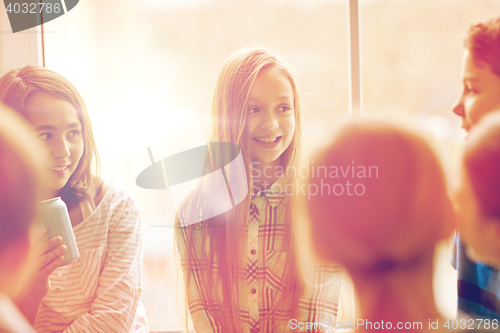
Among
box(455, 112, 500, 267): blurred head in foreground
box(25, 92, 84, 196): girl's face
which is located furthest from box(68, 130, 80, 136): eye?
box(455, 112, 500, 267): blurred head in foreground

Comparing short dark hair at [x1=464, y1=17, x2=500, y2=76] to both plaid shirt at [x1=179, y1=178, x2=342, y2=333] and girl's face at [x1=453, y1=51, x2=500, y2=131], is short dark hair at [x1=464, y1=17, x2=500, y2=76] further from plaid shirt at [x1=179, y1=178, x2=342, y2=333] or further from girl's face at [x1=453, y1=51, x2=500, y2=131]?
plaid shirt at [x1=179, y1=178, x2=342, y2=333]

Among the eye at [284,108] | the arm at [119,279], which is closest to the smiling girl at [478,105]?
the eye at [284,108]

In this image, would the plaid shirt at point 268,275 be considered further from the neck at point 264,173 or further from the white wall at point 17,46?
the white wall at point 17,46

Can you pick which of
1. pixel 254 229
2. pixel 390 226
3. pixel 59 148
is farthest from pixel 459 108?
pixel 59 148

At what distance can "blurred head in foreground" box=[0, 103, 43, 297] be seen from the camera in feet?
2.84

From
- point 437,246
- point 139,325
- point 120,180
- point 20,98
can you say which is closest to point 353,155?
point 437,246

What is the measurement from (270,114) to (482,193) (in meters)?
0.51

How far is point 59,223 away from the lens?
857 millimetres

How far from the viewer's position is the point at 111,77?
91cm

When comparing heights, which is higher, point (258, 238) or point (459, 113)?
point (459, 113)

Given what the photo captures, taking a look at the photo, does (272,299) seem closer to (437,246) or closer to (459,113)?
(437,246)

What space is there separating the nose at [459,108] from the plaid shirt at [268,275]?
1.48ft

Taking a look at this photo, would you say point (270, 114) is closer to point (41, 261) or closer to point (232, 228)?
point (232, 228)

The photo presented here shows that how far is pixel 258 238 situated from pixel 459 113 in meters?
0.57
